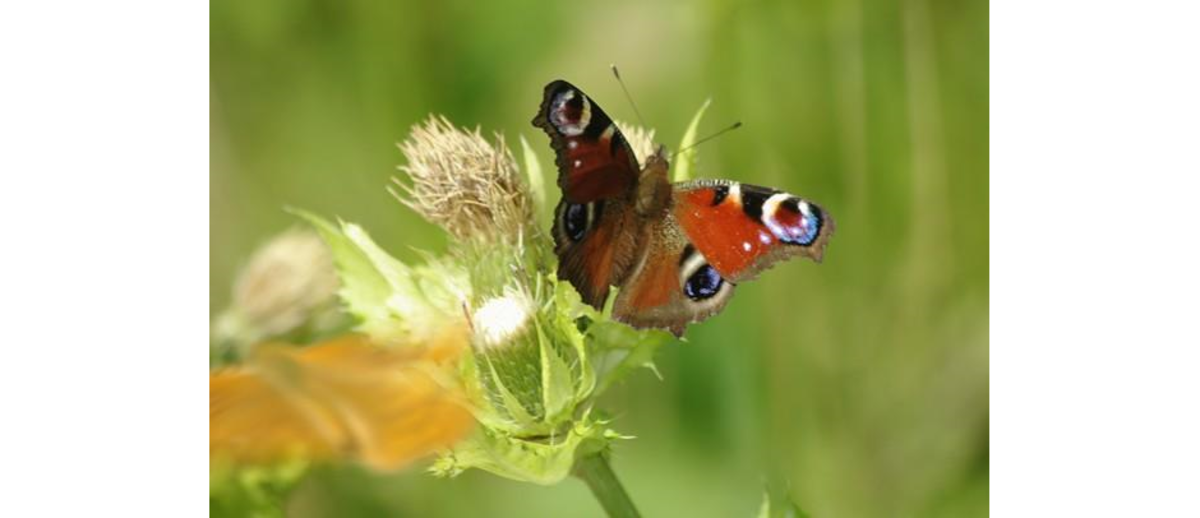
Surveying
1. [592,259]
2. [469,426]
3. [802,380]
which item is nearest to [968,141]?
[802,380]

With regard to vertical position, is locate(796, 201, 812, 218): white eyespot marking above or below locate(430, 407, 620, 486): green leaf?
above

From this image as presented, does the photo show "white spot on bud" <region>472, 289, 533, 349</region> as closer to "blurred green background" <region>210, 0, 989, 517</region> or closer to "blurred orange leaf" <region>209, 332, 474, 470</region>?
"blurred orange leaf" <region>209, 332, 474, 470</region>

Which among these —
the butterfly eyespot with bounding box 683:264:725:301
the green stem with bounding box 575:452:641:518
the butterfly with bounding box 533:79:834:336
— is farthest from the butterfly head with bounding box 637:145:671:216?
the green stem with bounding box 575:452:641:518

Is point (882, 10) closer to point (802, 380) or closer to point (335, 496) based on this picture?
point (802, 380)

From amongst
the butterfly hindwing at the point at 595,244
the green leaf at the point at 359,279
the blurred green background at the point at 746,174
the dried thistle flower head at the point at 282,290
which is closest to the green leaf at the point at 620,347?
the butterfly hindwing at the point at 595,244

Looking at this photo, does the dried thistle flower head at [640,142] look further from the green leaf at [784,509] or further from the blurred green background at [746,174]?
the blurred green background at [746,174]

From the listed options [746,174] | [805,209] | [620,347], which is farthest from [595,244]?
[746,174]
